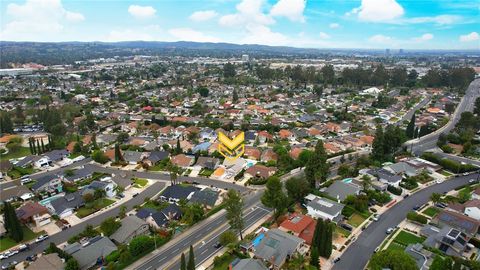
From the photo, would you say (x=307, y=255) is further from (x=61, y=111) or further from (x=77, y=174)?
(x=61, y=111)

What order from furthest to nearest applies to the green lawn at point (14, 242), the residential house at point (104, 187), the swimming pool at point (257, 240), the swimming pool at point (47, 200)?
the residential house at point (104, 187) < the swimming pool at point (47, 200) < the green lawn at point (14, 242) < the swimming pool at point (257, 240)

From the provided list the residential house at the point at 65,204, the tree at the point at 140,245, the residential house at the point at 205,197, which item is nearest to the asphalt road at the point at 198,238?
the tree at the point at 140,245

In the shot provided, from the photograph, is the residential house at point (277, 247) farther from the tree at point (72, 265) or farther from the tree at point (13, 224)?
the tree at point (13, 224)

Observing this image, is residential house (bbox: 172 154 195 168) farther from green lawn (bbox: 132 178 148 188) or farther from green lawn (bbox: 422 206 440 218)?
green lawn (bbox: 422 206 440 218)

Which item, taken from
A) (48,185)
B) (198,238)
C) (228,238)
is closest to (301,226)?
(228,238)

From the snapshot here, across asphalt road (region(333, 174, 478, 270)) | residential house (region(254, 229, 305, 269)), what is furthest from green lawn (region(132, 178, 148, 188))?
asphalt road (region(333, 174, 478, 270))

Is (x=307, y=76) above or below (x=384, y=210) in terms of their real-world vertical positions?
above

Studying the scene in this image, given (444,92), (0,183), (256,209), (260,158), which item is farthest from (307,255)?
(444,92)
